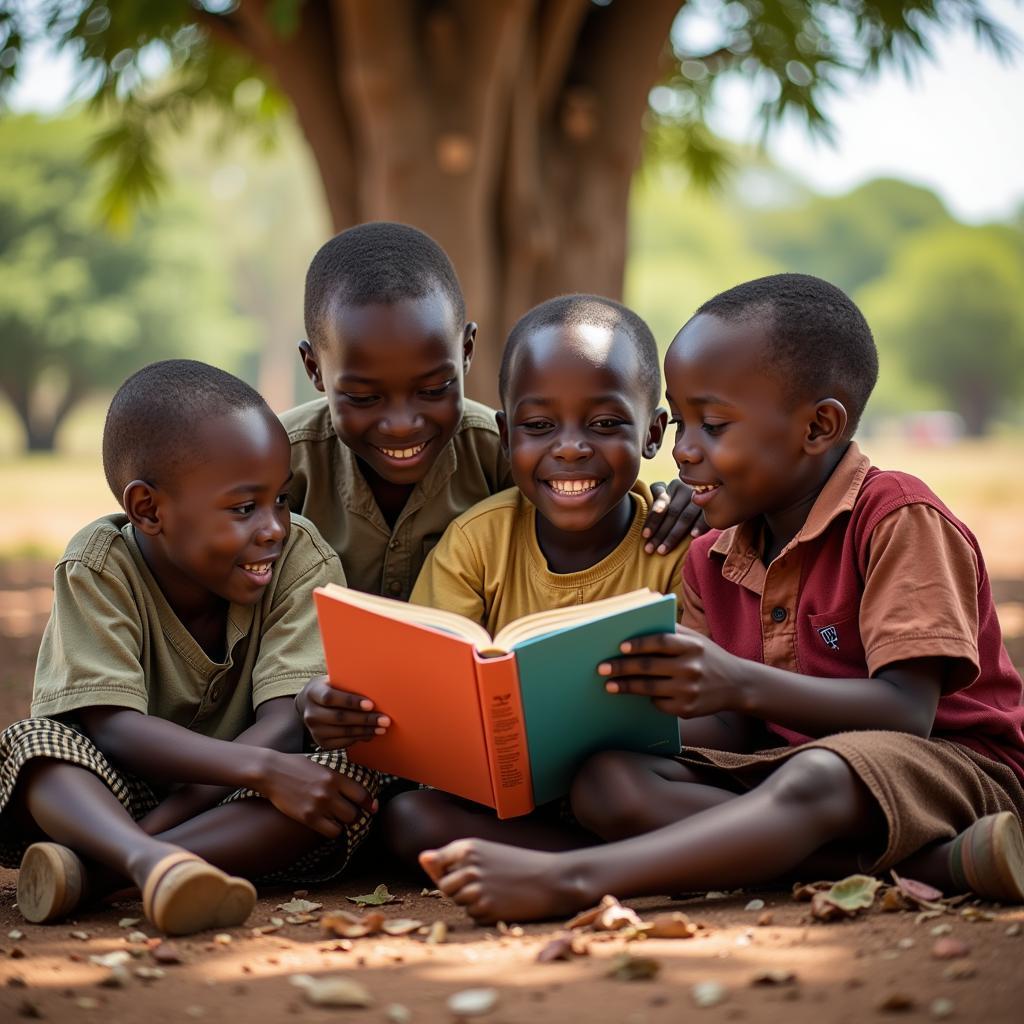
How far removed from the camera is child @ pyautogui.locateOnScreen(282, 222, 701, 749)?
10.6 feet

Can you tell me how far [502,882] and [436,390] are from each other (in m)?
1.42

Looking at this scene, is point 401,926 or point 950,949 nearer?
point 950,949

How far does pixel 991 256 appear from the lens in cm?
5244

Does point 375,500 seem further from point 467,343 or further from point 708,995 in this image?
point 708,995

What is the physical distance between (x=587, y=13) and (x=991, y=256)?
162 feet

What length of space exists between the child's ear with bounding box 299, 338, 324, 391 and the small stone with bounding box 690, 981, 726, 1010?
2.03m

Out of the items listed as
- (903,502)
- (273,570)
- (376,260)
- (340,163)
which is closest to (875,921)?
(903,502)

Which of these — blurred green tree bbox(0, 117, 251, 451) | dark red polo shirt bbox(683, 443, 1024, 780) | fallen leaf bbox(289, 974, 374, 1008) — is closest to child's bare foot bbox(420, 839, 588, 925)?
fallen leaf bbox(289, 974, 374, 1008)

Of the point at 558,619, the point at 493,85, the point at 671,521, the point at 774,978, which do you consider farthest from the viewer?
the point at 493,85

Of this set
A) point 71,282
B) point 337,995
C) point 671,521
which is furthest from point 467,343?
point 71,282

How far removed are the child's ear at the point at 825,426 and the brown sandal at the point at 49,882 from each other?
169cm

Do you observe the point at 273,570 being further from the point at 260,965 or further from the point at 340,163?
the point at 340,163

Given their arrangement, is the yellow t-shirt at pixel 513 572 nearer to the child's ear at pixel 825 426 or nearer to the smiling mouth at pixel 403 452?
the smiling mouth at pixel 403 452

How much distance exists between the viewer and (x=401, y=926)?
2346 millimetres
